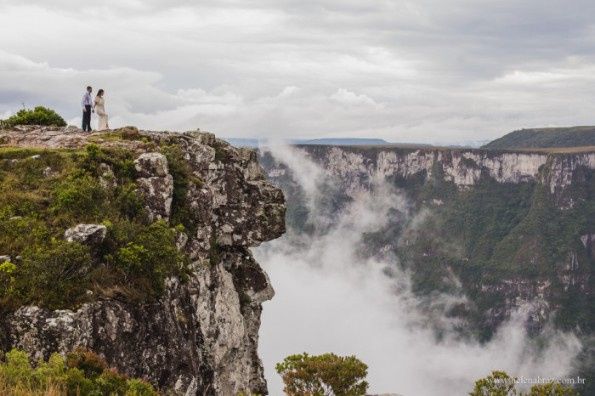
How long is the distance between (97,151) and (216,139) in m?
11.2

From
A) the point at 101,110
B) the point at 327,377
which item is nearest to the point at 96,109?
the point at 101,110

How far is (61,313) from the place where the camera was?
1908 centimetres

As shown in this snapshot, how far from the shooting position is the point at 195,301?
27.0 meters

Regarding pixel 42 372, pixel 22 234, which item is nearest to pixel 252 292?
pixel 22 234

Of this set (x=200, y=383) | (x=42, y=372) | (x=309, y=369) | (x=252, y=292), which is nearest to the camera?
(x=42, y=372)

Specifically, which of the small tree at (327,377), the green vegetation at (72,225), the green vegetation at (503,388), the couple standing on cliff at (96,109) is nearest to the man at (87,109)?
the couple standing on cliff at (96,109)

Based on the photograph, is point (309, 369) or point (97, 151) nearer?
point (97, 151)

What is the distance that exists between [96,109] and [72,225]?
19.9 meters

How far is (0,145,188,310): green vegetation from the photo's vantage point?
1995 centimetres

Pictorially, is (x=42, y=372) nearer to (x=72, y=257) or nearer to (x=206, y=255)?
(x=72, y=257)

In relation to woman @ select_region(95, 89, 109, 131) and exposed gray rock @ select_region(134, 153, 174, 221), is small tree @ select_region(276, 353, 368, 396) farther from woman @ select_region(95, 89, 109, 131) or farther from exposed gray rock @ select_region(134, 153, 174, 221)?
woman @ select_region(95, 89, 109, 131)

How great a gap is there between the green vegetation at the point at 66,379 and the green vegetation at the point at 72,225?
3.68m

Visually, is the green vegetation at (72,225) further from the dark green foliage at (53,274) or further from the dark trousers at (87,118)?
the dark trousers at (87,118)

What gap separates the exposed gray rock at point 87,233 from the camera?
2164 centimetres
